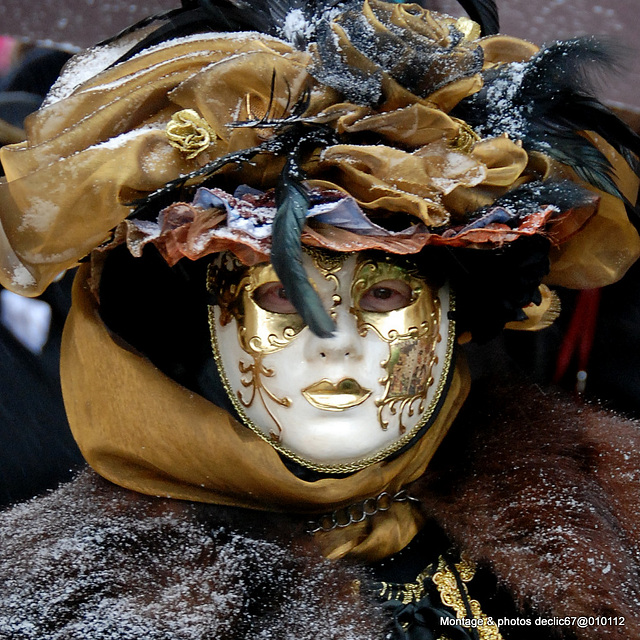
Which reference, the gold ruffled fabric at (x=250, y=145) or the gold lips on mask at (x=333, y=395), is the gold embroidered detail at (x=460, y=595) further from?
the gold ruffled fabric at (x=250, y=145)

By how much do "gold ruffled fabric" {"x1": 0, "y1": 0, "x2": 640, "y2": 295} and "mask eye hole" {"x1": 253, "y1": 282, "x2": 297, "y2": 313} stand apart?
15cm

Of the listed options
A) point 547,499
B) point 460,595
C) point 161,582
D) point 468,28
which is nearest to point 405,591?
point 460,595

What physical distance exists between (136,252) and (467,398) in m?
0.75

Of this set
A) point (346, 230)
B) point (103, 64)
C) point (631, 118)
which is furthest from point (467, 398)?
point (103, 64)

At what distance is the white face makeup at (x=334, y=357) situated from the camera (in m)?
1.34

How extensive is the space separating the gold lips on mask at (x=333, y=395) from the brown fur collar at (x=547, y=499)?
279 millimetres

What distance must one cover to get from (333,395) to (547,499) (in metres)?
0.40

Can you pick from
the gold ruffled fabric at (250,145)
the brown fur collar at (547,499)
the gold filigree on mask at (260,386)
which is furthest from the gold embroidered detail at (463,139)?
the brown fur collar at (547,499)

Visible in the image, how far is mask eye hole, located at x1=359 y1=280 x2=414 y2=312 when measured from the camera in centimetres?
138

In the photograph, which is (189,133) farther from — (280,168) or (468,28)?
(468,28)

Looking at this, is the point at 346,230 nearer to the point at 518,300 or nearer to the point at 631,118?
the point at 518,300

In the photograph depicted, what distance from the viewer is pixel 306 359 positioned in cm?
134

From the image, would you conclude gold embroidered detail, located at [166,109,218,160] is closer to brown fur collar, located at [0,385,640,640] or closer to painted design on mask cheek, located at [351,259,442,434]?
painted design on mask cheek, located at [351,259,442,434]

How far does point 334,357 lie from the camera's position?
52.7 inches
